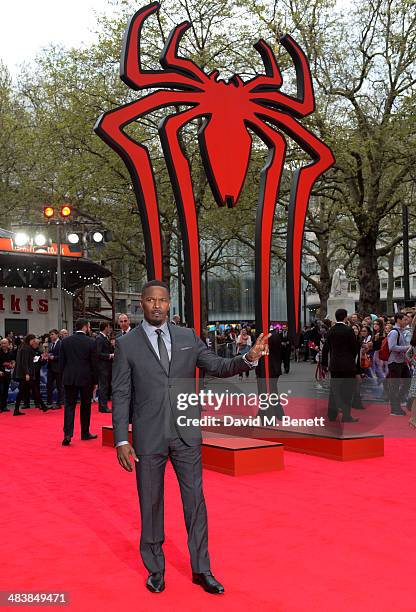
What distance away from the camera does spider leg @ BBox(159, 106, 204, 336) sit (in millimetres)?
9602

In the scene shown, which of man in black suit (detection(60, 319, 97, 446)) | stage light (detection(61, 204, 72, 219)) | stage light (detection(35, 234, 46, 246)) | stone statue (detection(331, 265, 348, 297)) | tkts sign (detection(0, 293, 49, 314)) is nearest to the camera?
man in black suit (detection(60, 319, 97, 446))

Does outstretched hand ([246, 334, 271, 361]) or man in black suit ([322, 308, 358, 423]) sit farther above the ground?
outstretched hand ([246, 334, 271, 361])

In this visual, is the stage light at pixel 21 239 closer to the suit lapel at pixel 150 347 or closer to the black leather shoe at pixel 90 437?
the black leather shoe at pixel 90 437

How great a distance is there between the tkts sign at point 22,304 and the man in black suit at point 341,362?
19.0 meters

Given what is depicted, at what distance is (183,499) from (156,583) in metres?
0.53

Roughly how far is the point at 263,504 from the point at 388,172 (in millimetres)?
24903

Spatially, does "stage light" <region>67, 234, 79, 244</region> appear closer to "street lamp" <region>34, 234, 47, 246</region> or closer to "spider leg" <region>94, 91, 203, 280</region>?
"street lamp" <region>34, 234, 47, 246</region>

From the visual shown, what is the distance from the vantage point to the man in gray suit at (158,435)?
4223 mm

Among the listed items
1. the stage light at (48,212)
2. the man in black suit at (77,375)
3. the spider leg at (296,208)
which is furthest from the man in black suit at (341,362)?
the stage light at (48,212)

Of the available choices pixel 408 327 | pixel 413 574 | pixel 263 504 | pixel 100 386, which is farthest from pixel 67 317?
pixel 413 574

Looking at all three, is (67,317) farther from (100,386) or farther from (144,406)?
(144,406)

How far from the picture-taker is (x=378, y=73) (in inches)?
963

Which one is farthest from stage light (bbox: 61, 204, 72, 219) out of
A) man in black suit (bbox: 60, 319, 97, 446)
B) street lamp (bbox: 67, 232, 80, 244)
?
man in black suit (bbox: 60, 319, 97, 446)

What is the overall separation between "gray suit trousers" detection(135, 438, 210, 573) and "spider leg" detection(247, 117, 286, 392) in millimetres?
5832
